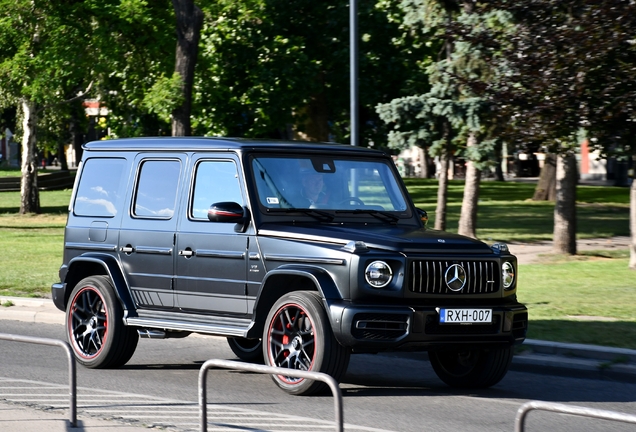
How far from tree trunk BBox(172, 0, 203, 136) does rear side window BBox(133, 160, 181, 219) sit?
43.9 ft

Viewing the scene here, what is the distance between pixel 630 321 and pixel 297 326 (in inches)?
194

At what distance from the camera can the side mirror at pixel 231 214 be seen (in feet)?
29.4

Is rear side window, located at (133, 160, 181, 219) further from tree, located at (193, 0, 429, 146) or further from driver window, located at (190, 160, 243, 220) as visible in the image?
tree, located at (193, 0, 429, 146)

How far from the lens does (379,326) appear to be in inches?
320

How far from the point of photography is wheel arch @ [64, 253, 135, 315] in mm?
9782

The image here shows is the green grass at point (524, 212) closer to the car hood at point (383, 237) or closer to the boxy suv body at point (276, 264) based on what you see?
the boxy suv body at point (276, 264)

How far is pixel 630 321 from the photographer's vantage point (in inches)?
473

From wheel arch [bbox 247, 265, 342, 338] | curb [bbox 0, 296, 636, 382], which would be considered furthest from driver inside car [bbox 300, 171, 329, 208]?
curb [bbox 0, 296, 636, 382]

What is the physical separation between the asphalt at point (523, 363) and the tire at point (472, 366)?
1.15 m

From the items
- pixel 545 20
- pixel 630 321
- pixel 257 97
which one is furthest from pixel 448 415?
pixel 257 97

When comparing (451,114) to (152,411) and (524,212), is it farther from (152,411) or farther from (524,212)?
(152,411)

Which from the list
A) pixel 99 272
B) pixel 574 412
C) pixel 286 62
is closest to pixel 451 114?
pixel 286 62

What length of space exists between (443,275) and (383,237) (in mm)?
523

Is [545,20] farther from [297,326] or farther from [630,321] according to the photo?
[297,326]
